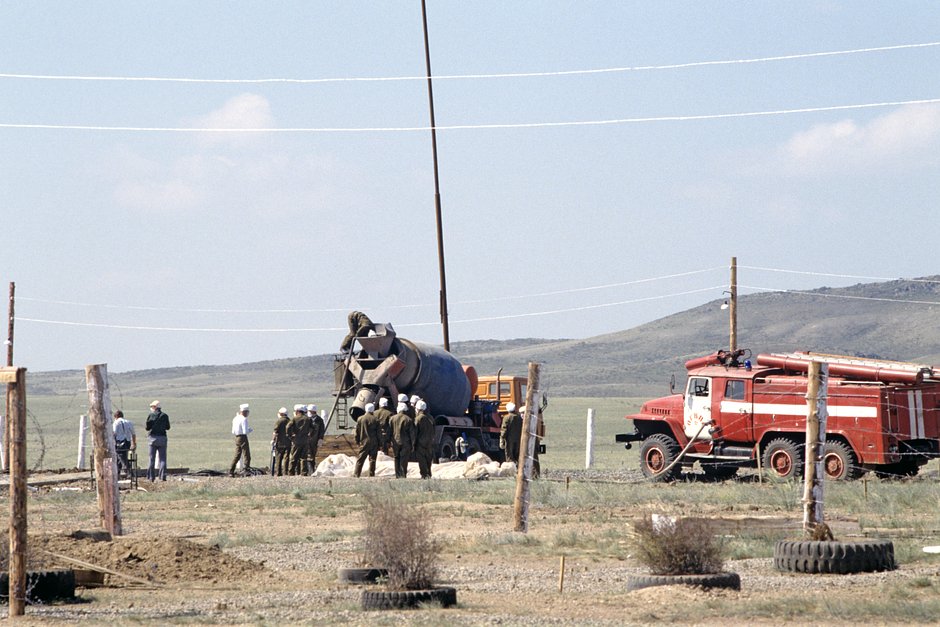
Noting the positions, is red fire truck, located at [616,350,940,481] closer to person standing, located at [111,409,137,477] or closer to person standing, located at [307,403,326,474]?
person standing, located at [307,403,326,474]

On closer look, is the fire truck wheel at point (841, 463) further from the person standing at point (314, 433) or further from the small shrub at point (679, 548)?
the small shrub at point (679, 548)

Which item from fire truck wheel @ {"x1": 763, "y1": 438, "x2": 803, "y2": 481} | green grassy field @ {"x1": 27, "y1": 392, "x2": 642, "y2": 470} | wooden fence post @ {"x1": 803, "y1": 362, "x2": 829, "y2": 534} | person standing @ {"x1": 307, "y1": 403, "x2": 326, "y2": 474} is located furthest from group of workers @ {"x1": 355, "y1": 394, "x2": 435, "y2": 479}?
wooden fence post @ {"x1": 803, "y1": 362, "x2": 829, "y2": 534}

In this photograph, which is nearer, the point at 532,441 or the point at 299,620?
the point at 299,620

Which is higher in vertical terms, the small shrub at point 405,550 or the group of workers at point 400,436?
the group of workers at point 400,436

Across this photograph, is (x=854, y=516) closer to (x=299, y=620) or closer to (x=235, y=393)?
(x=299, y=620)

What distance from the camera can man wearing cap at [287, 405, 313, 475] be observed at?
35375mm

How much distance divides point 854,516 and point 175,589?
10.7 meters

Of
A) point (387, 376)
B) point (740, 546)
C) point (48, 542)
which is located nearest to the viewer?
point (48, 542)

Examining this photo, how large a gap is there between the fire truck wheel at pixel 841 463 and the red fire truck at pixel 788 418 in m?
0.02

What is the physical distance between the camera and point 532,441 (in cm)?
1961

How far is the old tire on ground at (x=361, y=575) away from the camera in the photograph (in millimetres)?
15273

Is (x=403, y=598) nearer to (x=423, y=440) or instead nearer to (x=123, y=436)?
(x=423, y=440)

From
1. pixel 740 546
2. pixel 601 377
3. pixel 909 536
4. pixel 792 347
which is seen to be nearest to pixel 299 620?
pixel 740 546

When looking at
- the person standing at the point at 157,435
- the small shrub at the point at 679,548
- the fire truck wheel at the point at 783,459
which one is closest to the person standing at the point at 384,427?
the person standing at the point at 157,435
